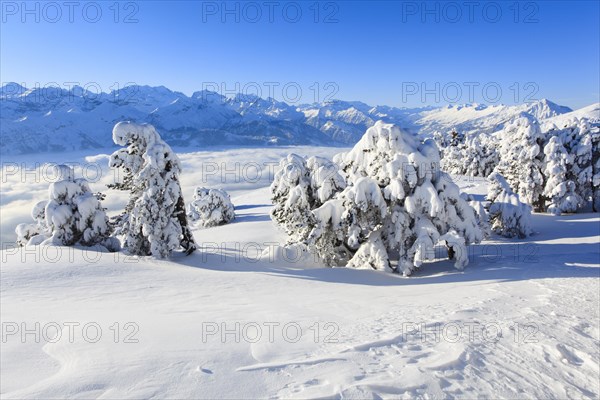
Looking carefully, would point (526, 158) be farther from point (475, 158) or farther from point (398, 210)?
point (475, 158)

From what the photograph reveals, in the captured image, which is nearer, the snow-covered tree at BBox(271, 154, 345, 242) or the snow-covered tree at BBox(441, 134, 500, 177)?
the snow-covered tree at BBox(271, 154, 345, 242)

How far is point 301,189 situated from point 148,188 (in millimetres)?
8637

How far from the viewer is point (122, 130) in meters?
18.8

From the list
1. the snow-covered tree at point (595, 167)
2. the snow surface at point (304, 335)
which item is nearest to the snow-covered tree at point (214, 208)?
the snow surface at point (304, 335)

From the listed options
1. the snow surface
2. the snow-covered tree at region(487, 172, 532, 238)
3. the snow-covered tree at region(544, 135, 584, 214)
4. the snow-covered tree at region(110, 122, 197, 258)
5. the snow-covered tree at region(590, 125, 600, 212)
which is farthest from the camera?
the snow-covered tree at region(590, 125, 600, 212)

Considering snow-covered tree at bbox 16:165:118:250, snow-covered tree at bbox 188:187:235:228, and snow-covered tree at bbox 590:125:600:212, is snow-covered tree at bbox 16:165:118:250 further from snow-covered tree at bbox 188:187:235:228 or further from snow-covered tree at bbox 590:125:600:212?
snow-covered tree at bbox 590:125:600:212

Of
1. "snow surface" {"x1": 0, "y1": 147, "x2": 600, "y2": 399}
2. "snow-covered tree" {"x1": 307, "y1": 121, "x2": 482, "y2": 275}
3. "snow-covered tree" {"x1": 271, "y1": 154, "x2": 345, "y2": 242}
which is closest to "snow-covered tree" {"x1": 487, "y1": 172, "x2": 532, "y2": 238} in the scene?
"snow surface" {"x1": 0, "y1": 147, "x2": 600, "y2": 399}

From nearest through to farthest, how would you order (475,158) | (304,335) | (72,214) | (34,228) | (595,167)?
1. (304,335)
2. (72,214)
3. (34,228)
4. (595,167)
5. (475,158)

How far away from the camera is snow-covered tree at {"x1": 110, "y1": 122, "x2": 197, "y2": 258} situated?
19.0 m

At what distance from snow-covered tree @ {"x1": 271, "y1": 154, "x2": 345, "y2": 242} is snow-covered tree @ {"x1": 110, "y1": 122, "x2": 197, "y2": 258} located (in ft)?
20.2

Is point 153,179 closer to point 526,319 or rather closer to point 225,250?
point 225,250

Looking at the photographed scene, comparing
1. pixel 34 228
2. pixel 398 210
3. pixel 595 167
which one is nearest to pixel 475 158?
pixel 595 167

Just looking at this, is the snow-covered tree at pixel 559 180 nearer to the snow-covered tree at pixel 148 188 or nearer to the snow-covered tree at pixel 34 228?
the snow-covered tree at pixel 148 188

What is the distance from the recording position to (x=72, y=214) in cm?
2069
